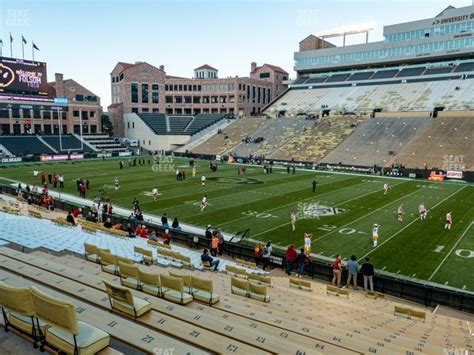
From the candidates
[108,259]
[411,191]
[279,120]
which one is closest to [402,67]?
[279,120]

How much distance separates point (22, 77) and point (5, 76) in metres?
2.63

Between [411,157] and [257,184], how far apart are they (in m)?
23.9

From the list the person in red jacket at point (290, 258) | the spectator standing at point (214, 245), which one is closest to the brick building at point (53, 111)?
the spectator standing at point (214, 245)

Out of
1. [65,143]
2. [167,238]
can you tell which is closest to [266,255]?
[167,238]

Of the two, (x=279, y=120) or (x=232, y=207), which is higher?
(x=279, y=120)

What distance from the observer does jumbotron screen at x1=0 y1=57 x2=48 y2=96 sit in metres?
61.1

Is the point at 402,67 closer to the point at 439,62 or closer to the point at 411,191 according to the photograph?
the point at 439,62

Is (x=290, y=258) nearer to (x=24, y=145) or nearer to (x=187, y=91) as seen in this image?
(x=24, y=145)

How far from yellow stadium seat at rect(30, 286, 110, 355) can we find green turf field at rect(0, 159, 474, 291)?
567 inches

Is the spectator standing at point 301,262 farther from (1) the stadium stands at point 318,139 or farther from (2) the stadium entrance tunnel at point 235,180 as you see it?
(1) the stadium stands at point 318,139

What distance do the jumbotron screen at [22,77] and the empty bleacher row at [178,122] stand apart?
2242 cm

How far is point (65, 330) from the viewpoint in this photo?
3.99 metres

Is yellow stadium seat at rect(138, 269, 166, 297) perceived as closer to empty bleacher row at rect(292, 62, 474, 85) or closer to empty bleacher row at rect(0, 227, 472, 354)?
empty bleacher row at rect(0, 227, 472, 354)

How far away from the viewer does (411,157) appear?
162 feet
